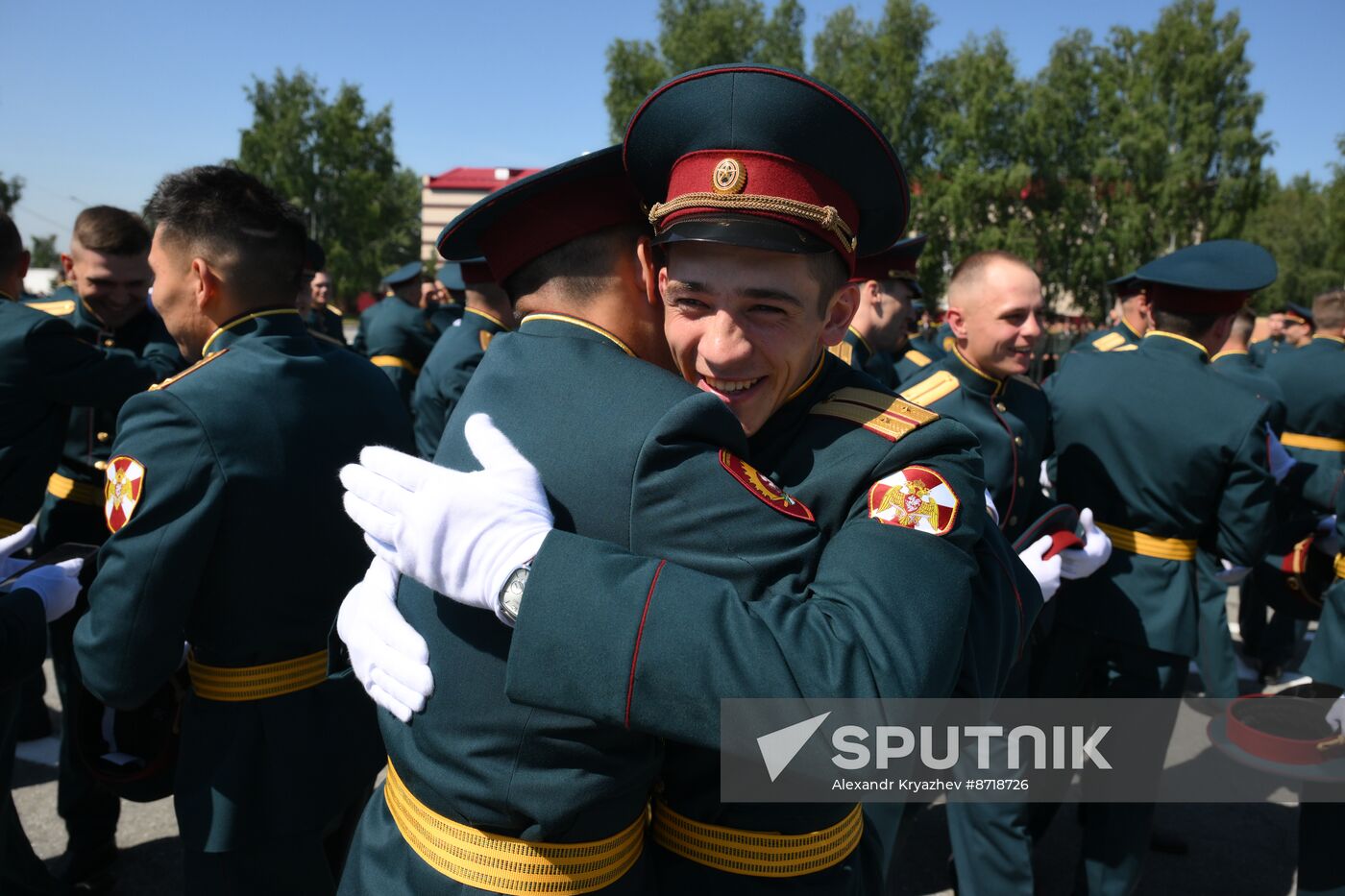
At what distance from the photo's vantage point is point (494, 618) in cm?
137

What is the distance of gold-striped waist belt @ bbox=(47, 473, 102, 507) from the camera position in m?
4.16

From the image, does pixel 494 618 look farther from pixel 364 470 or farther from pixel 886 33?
pixel 886 33

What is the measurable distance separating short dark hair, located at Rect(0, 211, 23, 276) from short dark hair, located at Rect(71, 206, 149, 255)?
29 centimetres

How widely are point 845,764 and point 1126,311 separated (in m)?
7.12

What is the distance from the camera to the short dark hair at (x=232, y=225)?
2520 millimetres

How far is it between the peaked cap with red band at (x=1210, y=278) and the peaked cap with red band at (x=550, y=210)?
9.26 ft

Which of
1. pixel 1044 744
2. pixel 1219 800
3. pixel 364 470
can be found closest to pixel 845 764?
pixel 364 470

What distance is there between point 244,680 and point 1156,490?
3259 mm

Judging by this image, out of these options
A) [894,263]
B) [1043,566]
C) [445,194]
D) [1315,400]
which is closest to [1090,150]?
[1315,400]

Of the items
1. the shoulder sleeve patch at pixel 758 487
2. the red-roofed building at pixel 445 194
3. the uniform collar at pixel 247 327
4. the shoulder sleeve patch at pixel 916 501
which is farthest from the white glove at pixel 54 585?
the red-roofed building at pixel 445 194

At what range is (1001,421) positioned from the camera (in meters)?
3.50

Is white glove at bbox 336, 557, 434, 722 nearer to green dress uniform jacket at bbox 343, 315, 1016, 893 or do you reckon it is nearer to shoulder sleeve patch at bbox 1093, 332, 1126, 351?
green dress uniform jacket at bbox 343, 315, 1016, 893

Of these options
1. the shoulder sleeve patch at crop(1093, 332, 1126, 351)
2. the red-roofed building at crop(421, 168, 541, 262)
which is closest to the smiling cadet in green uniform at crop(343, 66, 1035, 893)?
the shoulder sleeve patch at crop(1093, 332, 1126, 351)

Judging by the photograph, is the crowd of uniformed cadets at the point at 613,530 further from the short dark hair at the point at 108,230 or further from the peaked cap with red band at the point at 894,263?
the peaked cap with red band at the point at 894,263
